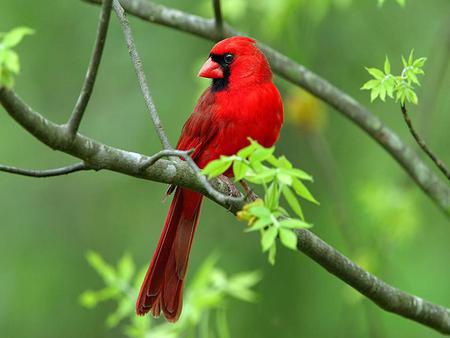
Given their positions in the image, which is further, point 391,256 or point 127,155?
point 391,256

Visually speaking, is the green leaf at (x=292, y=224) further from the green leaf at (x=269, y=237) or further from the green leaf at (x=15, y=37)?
the green leaf at (x=15, y=37)

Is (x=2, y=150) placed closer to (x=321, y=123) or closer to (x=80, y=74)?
A: (x=80, y=74)

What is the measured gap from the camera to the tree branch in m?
3.51

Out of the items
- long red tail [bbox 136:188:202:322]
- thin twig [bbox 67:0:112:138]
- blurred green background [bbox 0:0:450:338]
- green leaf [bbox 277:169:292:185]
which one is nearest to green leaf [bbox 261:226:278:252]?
green leaf [bbox 277:169:292:185]

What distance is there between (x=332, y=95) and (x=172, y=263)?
0.95 meters

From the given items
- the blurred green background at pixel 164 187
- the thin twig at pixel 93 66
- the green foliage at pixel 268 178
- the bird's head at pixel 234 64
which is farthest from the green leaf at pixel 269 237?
the blurred green background at pixel 164 187

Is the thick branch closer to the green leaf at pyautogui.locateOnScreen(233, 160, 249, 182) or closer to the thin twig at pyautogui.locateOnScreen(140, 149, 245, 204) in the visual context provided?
the thin twig at pyautogui.locateOnScreen(140, 149, 245, 204)

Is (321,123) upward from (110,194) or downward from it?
upward

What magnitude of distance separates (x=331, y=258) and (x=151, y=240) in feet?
11.4

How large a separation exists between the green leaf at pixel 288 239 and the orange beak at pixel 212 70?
1.62m

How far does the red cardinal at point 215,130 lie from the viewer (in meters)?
3.25

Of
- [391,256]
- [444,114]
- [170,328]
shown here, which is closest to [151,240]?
[391,256]

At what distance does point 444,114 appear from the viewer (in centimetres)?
530

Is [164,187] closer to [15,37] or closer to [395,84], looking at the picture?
[395,84]
